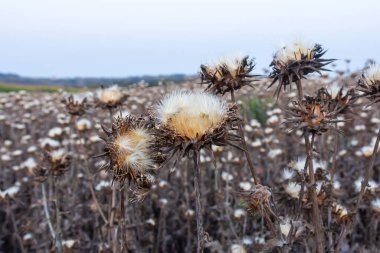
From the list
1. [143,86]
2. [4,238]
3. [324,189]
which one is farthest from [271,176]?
[143,86]

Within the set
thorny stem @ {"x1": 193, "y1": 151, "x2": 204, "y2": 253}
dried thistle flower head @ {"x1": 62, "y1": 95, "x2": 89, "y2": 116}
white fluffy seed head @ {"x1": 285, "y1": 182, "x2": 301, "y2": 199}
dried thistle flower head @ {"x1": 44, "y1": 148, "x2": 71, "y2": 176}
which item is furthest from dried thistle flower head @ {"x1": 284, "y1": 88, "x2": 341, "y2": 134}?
dried thistle flower head @ {"x1": 62, "y1": 95, "x2": 89, "y2": 116}

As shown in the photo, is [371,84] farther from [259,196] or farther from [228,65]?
[259,196]

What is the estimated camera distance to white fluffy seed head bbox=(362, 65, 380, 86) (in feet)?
7.24

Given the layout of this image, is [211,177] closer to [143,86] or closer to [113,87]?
[113,87]

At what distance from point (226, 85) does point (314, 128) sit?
1.40ft

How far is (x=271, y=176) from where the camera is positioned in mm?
6289

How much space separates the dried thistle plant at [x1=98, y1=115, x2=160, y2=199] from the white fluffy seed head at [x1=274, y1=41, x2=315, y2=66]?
2.13 ft

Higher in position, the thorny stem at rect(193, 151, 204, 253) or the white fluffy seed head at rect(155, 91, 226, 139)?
the white fluffy seed head at rect(155, 91, 226, 139)

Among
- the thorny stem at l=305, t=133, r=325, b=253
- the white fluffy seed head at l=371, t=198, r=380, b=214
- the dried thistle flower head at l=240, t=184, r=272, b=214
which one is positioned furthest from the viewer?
the white fluffy seed head at l=371, t=198, r=380, b=214

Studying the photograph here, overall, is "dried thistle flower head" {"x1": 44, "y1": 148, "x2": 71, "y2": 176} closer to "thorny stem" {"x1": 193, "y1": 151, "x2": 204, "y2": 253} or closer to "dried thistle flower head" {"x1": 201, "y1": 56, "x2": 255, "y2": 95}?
"dried thistle flower head" {"x1": 201, "y1": 56, "x2": 255, "y2": 95}

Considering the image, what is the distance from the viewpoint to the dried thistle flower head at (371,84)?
2205mm

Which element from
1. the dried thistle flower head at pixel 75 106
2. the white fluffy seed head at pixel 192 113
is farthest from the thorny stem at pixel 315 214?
the dried thistle flower head at pixel 75 106

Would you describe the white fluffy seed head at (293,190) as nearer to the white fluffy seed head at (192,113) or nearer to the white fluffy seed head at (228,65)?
the white fluffy seed head at (228,65)

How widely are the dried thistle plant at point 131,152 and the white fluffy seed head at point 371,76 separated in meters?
0.98
